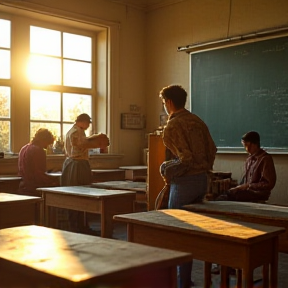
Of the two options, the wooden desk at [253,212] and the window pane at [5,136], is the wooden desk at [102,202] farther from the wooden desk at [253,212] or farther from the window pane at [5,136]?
the window pane at [5,136]

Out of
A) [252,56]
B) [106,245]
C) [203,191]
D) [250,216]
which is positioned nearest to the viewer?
[106,245]

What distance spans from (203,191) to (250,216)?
45 centimetres

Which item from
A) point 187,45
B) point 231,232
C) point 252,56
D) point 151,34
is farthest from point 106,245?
point 151,34

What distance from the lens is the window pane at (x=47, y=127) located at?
673 centimetres

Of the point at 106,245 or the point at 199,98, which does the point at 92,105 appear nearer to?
the point at 199,98

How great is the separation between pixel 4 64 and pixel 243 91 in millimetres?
3141

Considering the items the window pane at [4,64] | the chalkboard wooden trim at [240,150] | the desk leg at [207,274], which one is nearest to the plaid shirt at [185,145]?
the desk leg at [207,274]

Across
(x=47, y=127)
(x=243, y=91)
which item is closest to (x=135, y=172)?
(x=47, y=127)

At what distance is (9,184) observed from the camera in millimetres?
5695

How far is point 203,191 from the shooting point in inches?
132

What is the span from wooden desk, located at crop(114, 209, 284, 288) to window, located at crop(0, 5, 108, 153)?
408 cm

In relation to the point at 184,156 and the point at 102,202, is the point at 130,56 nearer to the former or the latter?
the point at 102,202

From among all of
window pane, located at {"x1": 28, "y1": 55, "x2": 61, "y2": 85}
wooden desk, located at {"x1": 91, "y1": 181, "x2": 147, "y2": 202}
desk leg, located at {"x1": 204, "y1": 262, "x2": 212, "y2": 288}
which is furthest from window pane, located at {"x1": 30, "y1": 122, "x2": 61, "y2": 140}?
desk leg, located at {"x1": 204, "y1": 262, "x2": 212, "y2": 288}

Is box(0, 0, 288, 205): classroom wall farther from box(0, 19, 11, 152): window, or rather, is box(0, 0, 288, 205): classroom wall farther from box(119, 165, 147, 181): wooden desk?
box(119, 165, 147, 181): wooden desk
